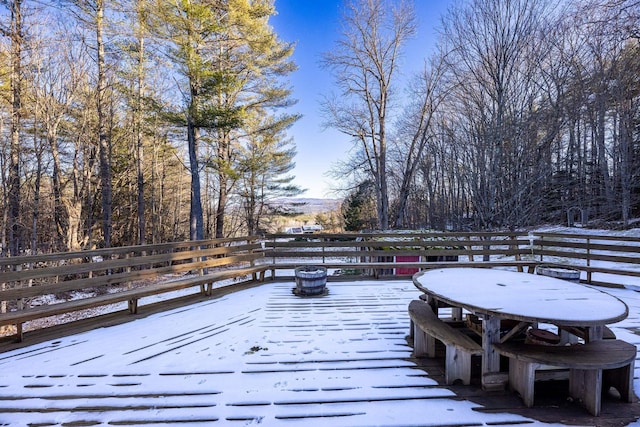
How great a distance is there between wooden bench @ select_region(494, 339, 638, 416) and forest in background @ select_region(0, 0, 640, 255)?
553 cm

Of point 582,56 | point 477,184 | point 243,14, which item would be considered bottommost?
point 477,184

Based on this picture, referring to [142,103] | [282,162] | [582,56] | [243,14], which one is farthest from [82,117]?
[582,56]

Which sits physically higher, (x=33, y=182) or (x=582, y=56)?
(x=582, y=56)

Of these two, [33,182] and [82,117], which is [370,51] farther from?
[33,182]

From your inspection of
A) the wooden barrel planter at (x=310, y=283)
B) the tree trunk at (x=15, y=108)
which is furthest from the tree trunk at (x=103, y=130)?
the wooden barrel planter at (x=310, y=283)

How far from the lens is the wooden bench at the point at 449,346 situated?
2178 mm

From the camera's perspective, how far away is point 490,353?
2141mm

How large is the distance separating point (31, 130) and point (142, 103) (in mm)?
4215

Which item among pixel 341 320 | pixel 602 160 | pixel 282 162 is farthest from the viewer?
pixel 282 162

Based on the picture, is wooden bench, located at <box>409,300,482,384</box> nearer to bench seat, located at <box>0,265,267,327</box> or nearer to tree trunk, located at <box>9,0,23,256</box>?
bench seat, located at <box>0,265,267,327</box>

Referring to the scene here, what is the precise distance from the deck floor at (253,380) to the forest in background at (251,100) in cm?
559

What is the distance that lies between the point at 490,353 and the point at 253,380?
195cm

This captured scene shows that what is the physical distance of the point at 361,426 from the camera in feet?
5.80

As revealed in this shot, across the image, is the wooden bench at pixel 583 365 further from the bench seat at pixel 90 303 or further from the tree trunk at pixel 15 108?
the tree trunk at pixel 15 108
